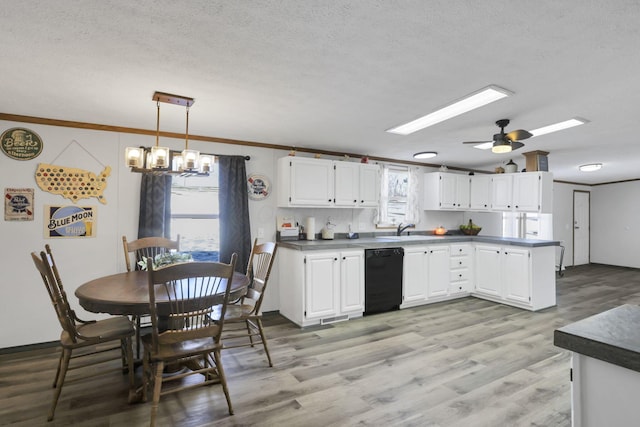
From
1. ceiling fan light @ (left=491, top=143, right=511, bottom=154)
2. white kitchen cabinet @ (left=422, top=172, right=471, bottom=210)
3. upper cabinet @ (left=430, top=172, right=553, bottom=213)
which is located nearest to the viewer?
ceiling fan light @ (left=491, top=143, right=511, bottom=154)

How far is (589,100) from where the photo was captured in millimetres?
2799

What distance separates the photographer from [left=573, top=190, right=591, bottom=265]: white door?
853 centimetres

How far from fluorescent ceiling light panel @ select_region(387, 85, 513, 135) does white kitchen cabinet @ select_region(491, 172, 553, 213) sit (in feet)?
8.46

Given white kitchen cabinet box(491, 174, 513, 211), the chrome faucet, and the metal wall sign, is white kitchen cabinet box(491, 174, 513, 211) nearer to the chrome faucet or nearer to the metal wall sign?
the chrome faucet

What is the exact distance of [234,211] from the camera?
13.6 ft

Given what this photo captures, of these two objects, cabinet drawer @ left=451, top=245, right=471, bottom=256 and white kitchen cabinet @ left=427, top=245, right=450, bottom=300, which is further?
cabinet drawer @ left=451, top=245, right=471, bottom=256

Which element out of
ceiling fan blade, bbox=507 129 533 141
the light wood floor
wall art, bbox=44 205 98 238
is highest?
ceiling fan blade, bbox=507 129 533 141

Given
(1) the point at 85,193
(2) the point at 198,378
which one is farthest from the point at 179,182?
(2) the point at 198,378

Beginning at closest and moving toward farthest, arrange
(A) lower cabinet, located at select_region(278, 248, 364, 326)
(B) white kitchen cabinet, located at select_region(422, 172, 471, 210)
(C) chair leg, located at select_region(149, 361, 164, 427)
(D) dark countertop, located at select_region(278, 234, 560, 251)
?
(C) chair leg, located at select_region(149, 361, 164, 427)
(A) lower cabinet, located at select_region(278, 248, 364, 326)
(D) dark countertop, located at select_region(278, 234, 560, 251)
(B) white kitchen cabinet, located at select_region(422, 172, 471, 210)

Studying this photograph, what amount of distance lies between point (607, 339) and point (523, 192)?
492 centimetres

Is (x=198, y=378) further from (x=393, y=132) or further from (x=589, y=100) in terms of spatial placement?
(x=589, y=100)

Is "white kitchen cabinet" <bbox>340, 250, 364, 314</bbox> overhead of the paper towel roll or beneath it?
beneath

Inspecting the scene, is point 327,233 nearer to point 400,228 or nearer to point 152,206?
point 400,228

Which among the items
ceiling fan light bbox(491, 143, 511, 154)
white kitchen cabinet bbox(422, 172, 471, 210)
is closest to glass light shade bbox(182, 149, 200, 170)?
ceiling fan light bbox(491, 143, 511, 154)
